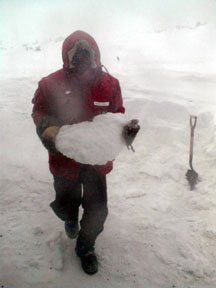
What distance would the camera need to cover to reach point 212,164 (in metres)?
3.07

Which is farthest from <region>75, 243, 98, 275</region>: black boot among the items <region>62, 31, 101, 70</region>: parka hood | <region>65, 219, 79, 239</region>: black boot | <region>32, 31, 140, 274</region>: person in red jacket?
<region>62, 31, 101, 70</region>: parka hood

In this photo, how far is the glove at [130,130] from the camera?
1.57m

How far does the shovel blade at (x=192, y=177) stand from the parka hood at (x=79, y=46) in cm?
178

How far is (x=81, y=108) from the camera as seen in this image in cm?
175

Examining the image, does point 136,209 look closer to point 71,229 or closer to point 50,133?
point 71,229

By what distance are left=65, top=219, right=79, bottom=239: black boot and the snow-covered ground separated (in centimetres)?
7

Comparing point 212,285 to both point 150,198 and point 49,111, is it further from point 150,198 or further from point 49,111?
point 49,111

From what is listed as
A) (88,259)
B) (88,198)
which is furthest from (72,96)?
(88,259)

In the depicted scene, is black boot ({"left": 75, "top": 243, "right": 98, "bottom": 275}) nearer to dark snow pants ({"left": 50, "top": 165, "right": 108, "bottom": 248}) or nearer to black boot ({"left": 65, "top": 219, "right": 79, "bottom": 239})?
dark snow pants ({"left": 50, "top": 165, "right": 108, "bottom": 248})

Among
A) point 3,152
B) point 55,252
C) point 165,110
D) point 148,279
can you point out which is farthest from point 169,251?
point 165,110

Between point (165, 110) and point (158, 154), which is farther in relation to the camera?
point (165, 110)

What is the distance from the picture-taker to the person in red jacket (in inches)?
67.0

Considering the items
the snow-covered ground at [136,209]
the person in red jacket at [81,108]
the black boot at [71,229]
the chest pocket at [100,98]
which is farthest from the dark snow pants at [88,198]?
the chest pocket at [100,98]

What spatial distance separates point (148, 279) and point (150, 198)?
98cm
